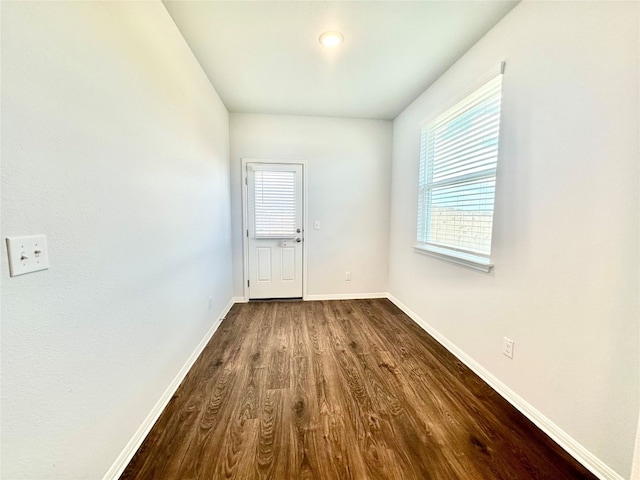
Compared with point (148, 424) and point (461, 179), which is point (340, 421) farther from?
point (461, 179)

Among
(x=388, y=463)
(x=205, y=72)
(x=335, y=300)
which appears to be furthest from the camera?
(x=335, y=300)

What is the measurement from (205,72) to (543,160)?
2.75m

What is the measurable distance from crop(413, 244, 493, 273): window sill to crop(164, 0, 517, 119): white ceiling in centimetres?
165

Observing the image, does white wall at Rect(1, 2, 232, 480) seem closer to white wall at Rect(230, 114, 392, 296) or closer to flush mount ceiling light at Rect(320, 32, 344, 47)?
flush mount ceiling light at Rect(320, 32, 344, 47)

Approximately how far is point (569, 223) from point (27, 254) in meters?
2.27

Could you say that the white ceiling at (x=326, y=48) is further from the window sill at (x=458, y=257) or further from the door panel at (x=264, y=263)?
the door panel at (x=264, y=263)

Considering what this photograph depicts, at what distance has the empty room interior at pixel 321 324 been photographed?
891 mm

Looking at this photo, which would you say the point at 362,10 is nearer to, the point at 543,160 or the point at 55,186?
the point at 543,160

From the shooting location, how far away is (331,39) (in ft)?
6.27

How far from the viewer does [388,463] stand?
49.6 inches

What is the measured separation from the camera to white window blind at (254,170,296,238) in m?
3.43

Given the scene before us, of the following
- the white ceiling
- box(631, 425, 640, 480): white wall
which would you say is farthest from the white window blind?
box(631, 425, 640, 480): white wall

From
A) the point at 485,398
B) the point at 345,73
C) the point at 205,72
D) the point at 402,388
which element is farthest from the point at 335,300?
the point at 205,72

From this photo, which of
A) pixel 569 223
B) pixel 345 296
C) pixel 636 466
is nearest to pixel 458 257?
pixel 569 223
